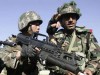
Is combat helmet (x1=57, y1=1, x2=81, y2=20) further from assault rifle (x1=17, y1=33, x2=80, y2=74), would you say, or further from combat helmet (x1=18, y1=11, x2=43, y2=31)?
assault rifle (x1=17, y1=33, x2=80, y2=74)

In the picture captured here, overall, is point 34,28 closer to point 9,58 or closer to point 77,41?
point 9,58

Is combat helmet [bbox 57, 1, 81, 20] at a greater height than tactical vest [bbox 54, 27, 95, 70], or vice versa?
combat helmet [bbox 57, 1, 81, 20]

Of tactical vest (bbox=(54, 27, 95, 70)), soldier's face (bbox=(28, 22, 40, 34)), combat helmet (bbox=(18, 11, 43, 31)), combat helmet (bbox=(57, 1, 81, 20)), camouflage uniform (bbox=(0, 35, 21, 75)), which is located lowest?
camouflage uniform (bbox=(0, 35, 21, 75))

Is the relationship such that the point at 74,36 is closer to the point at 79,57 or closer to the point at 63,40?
the point at 63,40

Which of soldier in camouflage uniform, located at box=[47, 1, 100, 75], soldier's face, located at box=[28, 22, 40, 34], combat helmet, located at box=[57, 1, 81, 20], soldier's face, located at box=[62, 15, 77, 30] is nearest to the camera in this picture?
soldier in camouflage uniform, located at box=[47, 1, 100, 75]

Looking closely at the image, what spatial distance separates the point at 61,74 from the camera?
312 inches

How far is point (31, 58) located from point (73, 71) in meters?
1.86

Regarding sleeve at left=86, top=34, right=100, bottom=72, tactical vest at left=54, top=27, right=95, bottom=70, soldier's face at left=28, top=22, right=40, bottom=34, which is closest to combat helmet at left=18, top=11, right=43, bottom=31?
soldier's face at left=28, top=22, right=40, bottom=34

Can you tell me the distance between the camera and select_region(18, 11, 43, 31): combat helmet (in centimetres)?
952

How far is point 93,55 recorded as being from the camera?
323 inches

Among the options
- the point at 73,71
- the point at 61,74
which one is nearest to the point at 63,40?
the point at 61,74

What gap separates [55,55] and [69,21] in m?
1.26

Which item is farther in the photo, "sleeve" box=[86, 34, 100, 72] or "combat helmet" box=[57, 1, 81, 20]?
"combat helmet" box=[57, 1, 81, 20]

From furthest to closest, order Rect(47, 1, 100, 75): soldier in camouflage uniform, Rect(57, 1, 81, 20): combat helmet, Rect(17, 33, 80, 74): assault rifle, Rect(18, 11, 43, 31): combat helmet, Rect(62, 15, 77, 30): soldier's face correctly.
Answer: Rect(18, 11, 43, 31): combat helmet → Rect(57, 1, 81, 20): combat helmet → Rect(62, 15, 77, 30): soldier's face → Rect(47, 1, 100, 75): soldier in camouflage uniform → Rect(17, 33, 80, 74): assault rifle
